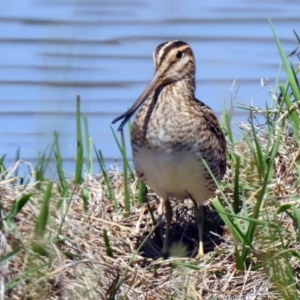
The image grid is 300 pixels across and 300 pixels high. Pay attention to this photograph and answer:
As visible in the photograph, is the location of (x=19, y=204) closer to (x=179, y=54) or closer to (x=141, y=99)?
(x=141, y=99)

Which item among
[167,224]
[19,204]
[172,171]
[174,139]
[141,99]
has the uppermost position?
[141,99]

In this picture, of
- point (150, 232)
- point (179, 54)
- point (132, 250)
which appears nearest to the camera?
point (150, 232)

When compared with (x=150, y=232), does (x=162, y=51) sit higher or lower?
higher

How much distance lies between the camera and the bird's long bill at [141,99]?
5102mm

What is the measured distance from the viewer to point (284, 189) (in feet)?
16.8

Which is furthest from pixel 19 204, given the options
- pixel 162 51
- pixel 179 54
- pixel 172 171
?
pixel 179 54

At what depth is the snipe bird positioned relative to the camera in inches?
197

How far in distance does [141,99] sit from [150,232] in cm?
68

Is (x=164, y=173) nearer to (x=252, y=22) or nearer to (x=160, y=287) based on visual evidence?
(x=160, y=287)

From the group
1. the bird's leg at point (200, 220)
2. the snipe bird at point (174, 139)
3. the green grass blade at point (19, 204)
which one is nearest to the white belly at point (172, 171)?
the snipe bird at point (174, 139)

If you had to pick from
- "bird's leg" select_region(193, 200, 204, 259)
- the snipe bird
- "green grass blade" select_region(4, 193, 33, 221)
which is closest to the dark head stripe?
the snipe bird

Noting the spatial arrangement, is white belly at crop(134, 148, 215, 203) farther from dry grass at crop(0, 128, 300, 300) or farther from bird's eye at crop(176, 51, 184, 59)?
bird's eye at crop(176, 51, 184, 59)

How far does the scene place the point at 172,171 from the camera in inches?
197

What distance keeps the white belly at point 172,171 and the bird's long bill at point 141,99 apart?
18 cm
